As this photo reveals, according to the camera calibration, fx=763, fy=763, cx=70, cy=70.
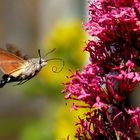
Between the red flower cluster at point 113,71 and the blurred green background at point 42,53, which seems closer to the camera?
the red flower cluster at point 113,71

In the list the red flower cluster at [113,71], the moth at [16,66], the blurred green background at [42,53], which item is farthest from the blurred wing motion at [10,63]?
the blurred green background at [42,53]

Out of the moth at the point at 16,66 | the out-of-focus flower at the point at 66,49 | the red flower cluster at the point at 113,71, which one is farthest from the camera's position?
the out-of-focus flower at the point at 66,49

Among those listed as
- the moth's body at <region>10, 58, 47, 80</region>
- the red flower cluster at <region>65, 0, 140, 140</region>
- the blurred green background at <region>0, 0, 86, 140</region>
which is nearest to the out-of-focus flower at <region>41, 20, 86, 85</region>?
the blurred green background at <region>0, 0, 86, 140</region>

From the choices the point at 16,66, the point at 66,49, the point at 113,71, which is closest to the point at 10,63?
the point at 16,66

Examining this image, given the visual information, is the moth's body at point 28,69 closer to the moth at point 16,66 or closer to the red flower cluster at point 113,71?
the moth at point 16,66

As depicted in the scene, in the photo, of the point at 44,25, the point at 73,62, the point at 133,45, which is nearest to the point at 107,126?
the point at 133,45

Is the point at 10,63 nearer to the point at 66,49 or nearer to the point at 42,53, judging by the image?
the point at 66,49
